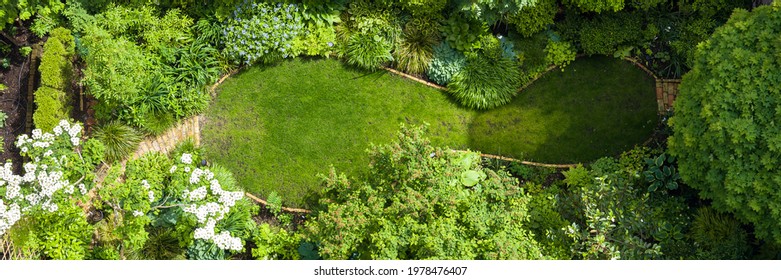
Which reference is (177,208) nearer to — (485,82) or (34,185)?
(34,185)

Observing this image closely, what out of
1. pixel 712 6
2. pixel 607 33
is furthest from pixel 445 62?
pixel 712 6

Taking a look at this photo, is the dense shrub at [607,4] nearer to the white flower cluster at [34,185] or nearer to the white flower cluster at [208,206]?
the white flower cluster at [208,206]

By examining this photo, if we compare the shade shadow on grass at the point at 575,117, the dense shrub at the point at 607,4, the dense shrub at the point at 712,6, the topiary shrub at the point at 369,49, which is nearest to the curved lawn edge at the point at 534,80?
the shade shadow on grass at the point at 575,117

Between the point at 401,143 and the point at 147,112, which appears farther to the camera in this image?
the point at 147,112

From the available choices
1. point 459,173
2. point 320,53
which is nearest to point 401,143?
point 459,173

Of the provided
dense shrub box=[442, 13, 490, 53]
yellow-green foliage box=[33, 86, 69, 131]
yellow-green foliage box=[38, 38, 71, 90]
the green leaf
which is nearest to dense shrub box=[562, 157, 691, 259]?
the green leaf

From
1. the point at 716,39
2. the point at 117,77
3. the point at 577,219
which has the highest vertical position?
the point at 716,39

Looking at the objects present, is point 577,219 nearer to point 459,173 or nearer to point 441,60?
point 459,173
